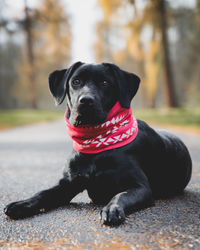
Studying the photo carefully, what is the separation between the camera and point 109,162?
8.54 feet

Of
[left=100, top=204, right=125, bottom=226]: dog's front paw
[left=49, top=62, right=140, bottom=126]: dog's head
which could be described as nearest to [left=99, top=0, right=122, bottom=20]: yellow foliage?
[left=49, top=62, right=140, bottom=126]: dog's head

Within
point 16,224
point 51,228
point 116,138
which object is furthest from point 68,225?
point 116,138

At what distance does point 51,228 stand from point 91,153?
28.6 inches

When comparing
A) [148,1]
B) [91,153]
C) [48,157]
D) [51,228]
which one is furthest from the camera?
[148,1]

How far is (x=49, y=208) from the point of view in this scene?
270cm

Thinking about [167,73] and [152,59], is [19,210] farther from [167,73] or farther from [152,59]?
[152,59]

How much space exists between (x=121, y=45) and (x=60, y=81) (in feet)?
113

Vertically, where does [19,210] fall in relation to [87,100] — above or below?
below

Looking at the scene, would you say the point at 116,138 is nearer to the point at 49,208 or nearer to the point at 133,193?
the point at 133,193

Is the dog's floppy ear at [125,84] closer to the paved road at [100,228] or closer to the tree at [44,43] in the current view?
the paved road at [100,228]

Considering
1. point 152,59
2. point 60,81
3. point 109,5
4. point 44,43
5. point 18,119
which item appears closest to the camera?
point 60,81

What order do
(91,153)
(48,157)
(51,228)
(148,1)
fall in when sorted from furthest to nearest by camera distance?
(148,1)
(48,157)
(91,153)
(51,228)

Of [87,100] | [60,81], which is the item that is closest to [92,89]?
[87,100]

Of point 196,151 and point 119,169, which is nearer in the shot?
point 119,169
